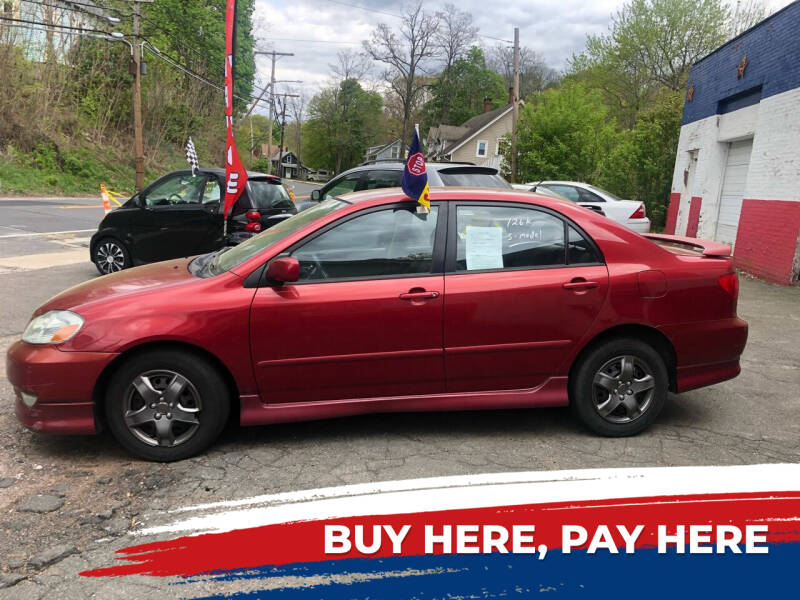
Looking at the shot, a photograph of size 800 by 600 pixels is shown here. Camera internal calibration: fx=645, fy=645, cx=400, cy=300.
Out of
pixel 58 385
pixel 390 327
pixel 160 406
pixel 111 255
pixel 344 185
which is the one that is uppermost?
pixel 344 185

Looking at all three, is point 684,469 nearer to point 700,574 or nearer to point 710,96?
point 700,574

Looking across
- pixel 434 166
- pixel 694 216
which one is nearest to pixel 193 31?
pixel 694 216

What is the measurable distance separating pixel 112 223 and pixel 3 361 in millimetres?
4558

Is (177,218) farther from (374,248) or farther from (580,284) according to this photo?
(580,284)

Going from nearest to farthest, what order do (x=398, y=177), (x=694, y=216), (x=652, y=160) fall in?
(x=398, y=177)
(x=694, y=216)
(x=652, y=160)

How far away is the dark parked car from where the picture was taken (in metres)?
8.47

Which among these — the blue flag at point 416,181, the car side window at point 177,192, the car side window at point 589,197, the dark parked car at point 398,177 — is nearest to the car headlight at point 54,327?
the blue flag at point 416,181

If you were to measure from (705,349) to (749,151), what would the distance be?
417 inches

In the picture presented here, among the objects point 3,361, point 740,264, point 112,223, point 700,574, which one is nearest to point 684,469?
point 700,574

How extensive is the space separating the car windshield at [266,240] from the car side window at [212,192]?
5158 mm

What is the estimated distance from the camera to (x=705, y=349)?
168 inches

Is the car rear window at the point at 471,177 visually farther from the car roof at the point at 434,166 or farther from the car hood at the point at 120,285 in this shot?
the car hood at the point at 120,285

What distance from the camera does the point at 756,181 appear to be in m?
11.9

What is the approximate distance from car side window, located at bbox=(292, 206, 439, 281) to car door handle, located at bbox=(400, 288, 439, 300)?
0.46 ft
